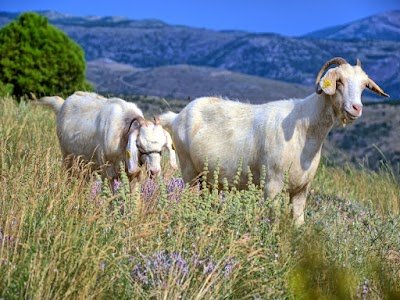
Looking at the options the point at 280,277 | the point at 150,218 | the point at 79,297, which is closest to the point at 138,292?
the point at 79,297

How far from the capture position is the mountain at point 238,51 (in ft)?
429

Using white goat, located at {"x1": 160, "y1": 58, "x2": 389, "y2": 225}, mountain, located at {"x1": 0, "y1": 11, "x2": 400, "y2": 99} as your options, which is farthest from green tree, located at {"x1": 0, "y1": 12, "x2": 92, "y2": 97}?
mountain, located at {"x1": 0, "y1": 11, "x2": 400, "y2": 99}

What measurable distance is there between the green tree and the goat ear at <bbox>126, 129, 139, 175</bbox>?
19521mm

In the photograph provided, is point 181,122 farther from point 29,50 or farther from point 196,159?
point 29,50

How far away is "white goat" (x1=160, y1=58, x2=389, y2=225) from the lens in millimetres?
6895

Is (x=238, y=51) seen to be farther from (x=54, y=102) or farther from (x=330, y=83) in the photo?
(x=330, y=83)

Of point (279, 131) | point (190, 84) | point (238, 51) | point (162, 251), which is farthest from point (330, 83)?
point (238, 51)

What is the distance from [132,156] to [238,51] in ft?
519

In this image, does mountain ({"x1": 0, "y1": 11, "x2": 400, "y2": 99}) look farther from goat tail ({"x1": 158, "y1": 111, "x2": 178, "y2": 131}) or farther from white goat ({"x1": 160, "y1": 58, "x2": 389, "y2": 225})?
white goat ({"x1": 160, "y1": 58, "x2": 389, "y2": 225})

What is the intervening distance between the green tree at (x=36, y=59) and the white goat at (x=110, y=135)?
58.6ft

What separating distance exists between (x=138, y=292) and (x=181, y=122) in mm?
4249

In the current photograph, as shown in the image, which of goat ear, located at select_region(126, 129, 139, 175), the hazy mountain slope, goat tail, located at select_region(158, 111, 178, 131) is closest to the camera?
Result: goat ear, located at select_region(126, 129, 139, 175)

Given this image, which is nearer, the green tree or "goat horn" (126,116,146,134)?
"goat horn" (126,116,146,134)

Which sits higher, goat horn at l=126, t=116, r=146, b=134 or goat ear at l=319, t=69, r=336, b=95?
goat ear at l=319, t=69, r=336, b=95
